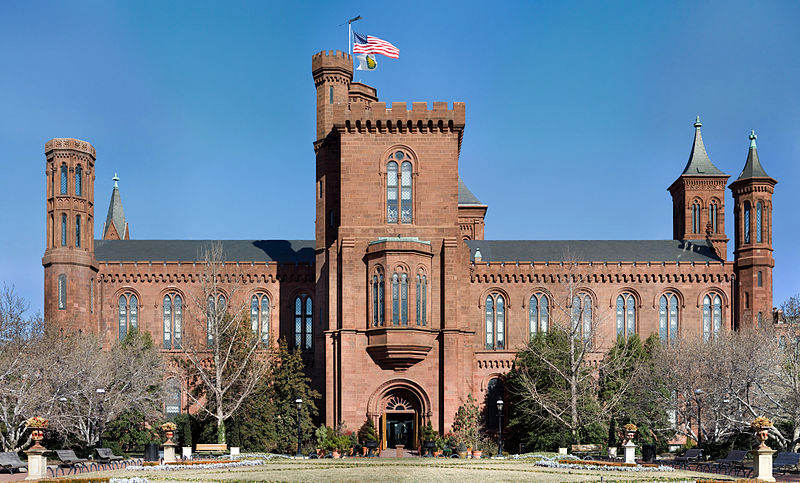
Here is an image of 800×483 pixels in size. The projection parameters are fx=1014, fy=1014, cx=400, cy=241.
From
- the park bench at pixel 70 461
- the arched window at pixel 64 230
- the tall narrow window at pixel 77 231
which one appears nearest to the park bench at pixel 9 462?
the park bench at pixel 70 461

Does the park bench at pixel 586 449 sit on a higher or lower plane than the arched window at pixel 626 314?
lower

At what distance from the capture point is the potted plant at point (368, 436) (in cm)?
5712

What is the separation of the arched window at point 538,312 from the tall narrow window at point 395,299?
19.0m

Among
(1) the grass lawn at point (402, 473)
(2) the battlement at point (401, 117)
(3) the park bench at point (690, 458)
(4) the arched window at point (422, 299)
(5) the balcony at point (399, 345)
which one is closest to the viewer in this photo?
(1) the grass lawn at point (402, 473)

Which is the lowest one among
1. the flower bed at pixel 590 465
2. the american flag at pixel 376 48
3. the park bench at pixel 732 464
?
the flower bed at pixel 590 465

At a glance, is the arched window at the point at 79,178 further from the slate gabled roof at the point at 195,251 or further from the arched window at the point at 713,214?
the arched window at the point at 713,214

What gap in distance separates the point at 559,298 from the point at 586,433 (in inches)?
698

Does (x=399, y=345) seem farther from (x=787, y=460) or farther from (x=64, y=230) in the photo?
(x=64, y=230)

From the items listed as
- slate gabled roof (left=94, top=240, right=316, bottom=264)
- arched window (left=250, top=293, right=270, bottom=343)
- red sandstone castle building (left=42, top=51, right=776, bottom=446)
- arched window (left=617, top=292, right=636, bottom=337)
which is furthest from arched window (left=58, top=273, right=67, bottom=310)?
arched window (left=617, top=292, right=636, bottom=337)

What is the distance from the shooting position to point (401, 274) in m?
59.2

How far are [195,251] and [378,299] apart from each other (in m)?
24.0

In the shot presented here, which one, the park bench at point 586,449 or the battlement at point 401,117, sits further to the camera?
the battlement at point 401,117

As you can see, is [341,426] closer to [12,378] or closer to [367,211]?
[367,211]

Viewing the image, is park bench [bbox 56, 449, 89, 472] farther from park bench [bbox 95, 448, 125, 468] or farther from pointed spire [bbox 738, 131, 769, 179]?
pointed spire [bbox 738, 131, 769, 179]
